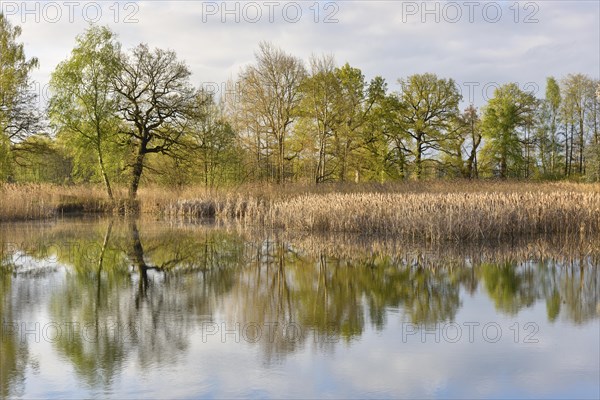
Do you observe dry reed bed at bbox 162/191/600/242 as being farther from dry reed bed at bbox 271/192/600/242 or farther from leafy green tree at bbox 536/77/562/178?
leafy green tree at bbox 536/77/562/178

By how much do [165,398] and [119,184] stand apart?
25.6 meters

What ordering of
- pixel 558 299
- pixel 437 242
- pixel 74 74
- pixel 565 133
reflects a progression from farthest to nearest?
pixel 565 133 → pixel 74 74 → pixel 437 242 → pixel 558 299

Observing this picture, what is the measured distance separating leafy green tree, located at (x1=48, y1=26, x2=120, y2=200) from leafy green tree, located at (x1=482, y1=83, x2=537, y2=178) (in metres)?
24.5

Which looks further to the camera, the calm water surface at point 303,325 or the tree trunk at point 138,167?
the tree trunk at point 138,167

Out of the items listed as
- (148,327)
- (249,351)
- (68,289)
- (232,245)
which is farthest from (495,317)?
(232,245)

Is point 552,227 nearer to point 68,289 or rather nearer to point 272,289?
point 272,289

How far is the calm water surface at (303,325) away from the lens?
4.29 m

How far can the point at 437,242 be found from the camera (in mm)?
12789

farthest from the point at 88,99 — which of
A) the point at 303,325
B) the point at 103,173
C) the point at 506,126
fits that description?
the point at 506,126

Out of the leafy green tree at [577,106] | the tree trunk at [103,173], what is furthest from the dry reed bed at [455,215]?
the leafy green tree at [577,106]

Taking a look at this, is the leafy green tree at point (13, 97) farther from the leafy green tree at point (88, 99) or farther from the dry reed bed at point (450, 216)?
the dry reed bed at point (450, 216)

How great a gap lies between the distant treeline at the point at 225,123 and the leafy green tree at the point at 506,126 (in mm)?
2184

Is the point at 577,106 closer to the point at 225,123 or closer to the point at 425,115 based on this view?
the point at 425,115

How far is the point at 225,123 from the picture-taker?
29984mm
